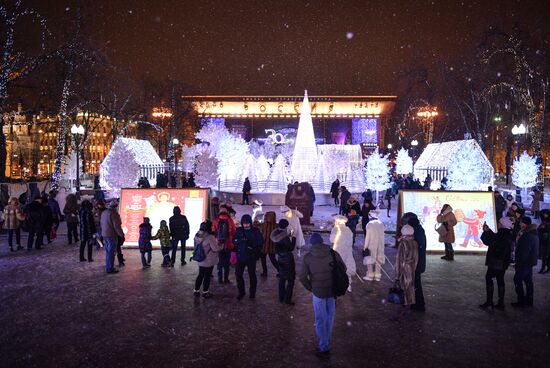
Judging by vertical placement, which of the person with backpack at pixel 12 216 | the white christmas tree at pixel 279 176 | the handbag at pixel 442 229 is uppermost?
the white christmas tree at pixel 279 176

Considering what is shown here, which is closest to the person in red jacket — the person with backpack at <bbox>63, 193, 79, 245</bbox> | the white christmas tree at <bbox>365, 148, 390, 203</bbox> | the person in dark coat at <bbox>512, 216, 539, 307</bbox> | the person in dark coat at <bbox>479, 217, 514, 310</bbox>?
the person in dark coat at <bbox>479, 217, 514, 310</bbox>

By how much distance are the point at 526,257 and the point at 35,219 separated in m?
12.4

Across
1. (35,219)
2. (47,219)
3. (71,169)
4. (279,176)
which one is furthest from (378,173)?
(71,169)

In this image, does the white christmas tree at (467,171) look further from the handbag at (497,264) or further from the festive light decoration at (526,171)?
the handbag at (497,264)

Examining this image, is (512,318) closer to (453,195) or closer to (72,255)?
(453,195)

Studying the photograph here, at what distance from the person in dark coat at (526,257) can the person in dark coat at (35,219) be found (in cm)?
1218

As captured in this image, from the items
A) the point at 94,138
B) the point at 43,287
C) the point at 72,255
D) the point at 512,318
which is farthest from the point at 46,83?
the point at 94,138

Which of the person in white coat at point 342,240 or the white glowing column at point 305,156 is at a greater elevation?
the white glowing column at point 305,156

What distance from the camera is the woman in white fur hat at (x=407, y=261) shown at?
731 centimetres

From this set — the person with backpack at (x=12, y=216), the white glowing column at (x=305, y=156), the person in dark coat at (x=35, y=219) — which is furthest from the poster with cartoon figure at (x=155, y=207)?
the white glowing column at (x=305, y=156)

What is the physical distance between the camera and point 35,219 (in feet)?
42.6

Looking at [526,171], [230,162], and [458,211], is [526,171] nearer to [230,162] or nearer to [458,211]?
[458,211]

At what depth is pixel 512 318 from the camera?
7.27 metres

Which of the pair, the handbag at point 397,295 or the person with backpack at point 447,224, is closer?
the handbag at point 397,295
